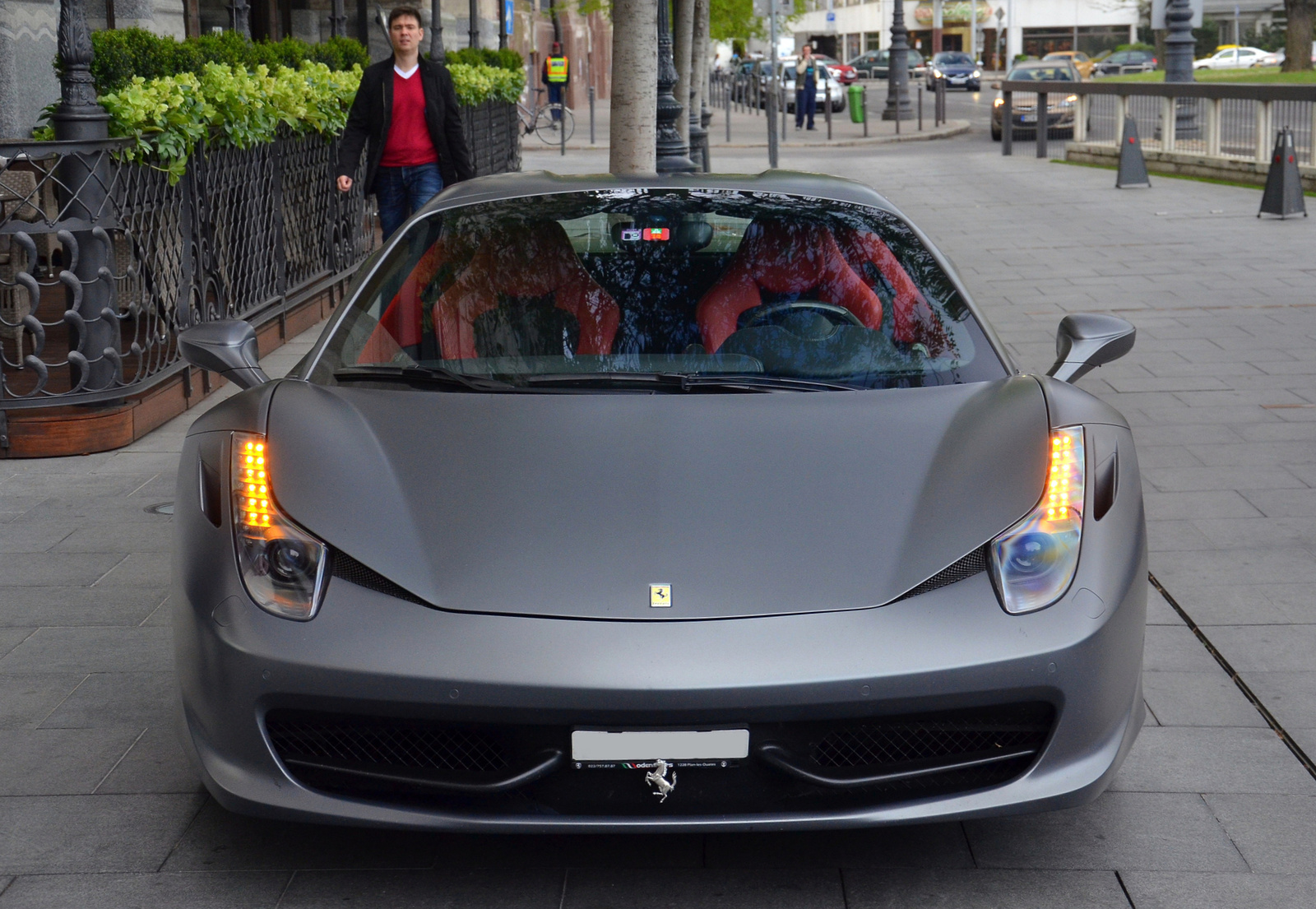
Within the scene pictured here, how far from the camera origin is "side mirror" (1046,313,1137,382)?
3875mm

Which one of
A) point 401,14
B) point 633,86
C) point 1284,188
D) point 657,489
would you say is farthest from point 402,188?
point 1284,188

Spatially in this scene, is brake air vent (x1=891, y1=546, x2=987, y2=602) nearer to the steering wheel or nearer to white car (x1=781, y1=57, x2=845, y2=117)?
the steering wheel

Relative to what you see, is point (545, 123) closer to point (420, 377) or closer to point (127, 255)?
point (127, 255)

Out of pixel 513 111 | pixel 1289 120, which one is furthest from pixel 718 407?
pixel 513 111

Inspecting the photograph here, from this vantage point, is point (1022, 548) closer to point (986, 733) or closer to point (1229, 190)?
point (986, 733)

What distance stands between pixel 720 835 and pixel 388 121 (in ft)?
22.6

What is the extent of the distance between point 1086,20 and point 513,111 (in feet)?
266

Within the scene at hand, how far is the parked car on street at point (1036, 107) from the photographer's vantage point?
2866 cm

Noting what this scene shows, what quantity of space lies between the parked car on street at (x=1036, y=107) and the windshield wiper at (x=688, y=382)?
80.8 feet

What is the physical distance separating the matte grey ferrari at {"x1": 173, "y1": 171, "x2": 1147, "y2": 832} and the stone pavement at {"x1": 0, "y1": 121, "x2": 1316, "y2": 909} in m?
0.28

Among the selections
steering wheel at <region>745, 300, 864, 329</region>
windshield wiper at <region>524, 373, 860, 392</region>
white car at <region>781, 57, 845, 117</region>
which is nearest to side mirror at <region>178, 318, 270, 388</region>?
windshield wiper at <region>524, 373, 860, 392</region>

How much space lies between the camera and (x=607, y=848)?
3.19m

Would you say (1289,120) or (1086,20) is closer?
(1289,120)

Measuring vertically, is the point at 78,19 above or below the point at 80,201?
above
